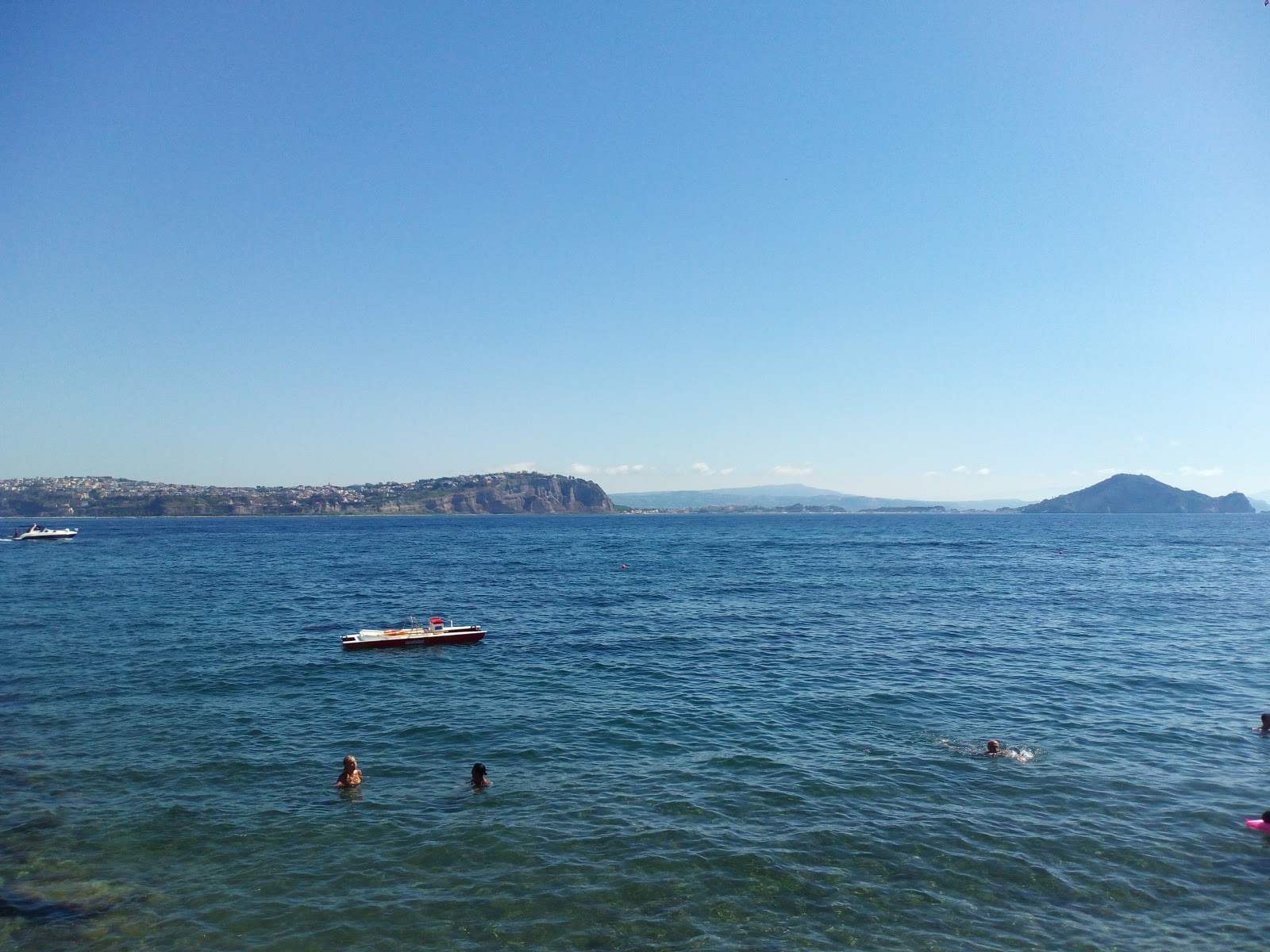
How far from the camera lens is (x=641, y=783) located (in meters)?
22.1

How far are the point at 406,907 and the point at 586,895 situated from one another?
12.8ft

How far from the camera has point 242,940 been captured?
14.6 metres

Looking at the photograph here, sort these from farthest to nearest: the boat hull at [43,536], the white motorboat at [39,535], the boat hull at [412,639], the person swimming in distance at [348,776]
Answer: the boat hull at [43,536] < the white motorboat at [39,535] < the boat hull at [412,639] < the person swimming in distance at [348,776]

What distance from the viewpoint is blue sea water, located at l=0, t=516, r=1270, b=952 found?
50.4 feet

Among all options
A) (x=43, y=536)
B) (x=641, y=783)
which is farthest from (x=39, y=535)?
(x=641, y=783)

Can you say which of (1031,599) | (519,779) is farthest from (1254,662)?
(519,779)

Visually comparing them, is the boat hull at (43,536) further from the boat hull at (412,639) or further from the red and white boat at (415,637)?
the boat hull at (412,639)

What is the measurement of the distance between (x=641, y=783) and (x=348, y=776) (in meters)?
8.84

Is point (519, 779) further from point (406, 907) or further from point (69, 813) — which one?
point (69, 813)

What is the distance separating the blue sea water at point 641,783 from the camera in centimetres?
1535

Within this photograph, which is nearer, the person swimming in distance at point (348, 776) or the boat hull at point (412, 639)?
the person swimming in distance at point (348, 776)

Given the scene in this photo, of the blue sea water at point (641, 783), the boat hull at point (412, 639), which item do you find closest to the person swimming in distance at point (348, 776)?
the blue sea water at point (641, 783)

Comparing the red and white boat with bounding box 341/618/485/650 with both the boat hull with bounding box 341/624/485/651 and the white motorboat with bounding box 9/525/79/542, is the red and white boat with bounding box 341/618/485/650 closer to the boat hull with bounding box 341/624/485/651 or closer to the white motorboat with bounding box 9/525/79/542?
the boat hull with bounding box 341/624/485/651

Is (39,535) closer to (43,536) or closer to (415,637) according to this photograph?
(43,536)
